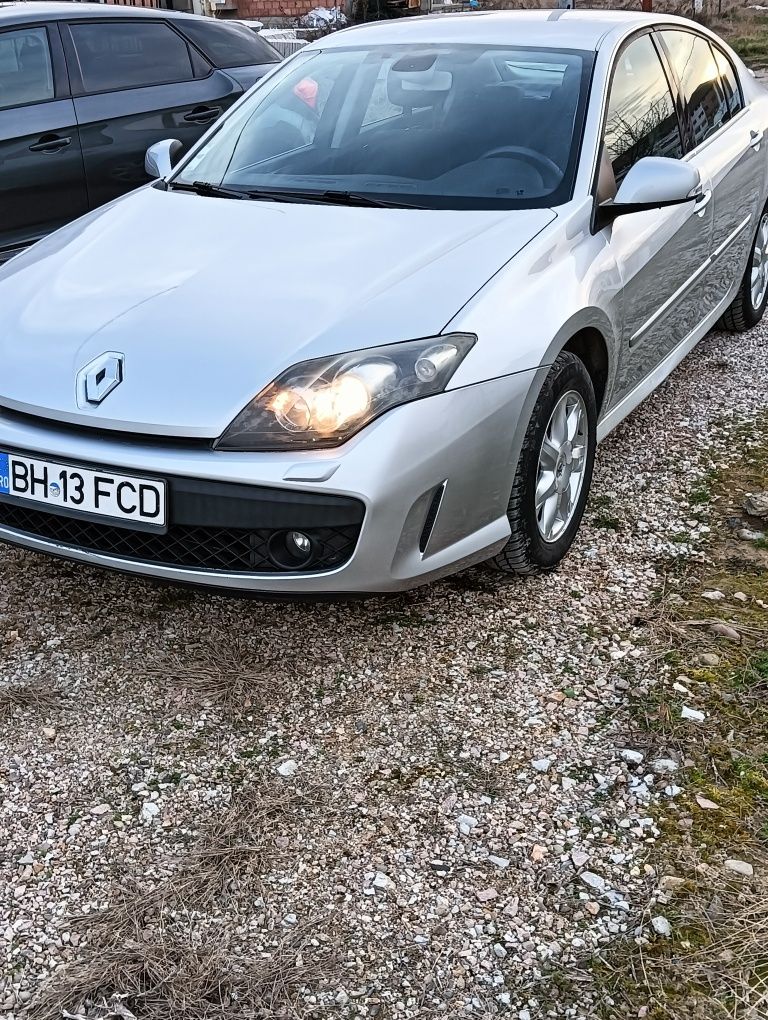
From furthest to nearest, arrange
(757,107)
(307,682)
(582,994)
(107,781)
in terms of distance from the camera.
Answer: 1. (757,107)
2. (307,682)
3. (107,781)
4. (582,994)

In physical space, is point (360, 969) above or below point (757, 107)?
below

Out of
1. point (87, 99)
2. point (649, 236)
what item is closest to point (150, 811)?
point (649, 236)

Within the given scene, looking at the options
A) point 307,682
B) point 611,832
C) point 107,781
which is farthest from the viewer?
point 307,682

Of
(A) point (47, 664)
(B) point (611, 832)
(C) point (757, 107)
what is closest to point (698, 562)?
(B) point (611, 832)

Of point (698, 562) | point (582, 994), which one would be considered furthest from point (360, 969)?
point (698, 562)

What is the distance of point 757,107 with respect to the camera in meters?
4.89

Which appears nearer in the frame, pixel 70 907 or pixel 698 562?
pixel 70 907

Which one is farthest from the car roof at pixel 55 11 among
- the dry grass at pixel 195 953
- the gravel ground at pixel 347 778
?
the dry grass at pixel 195 953

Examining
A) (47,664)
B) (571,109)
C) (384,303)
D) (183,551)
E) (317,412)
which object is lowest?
(47,664)

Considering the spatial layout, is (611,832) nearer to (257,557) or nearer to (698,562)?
(257,557)

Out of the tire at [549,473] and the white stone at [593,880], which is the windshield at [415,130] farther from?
the white stone at [593,880]

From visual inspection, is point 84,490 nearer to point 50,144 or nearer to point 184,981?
point 184,981

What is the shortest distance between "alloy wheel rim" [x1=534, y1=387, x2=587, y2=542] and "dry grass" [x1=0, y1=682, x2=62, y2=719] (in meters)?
1.34

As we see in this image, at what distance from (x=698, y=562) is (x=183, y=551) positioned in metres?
1.58
